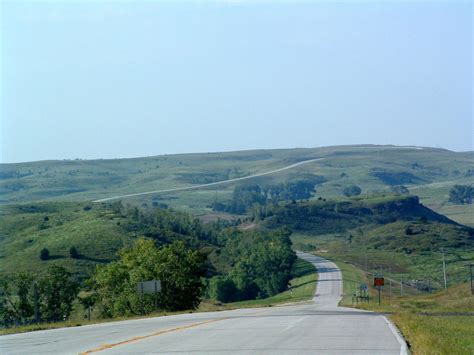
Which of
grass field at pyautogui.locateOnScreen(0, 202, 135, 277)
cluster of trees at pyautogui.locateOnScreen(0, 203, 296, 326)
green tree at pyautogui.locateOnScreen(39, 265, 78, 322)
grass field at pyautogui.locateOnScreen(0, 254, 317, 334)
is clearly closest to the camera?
cluster of trees at pyautogui.locateOnScreen(0, 203, 296, 326)

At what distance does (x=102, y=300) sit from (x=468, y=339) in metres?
53.2

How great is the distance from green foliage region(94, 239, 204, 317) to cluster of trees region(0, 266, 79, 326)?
3145 mm

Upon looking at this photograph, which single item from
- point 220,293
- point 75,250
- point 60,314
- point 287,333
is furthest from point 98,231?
point 287,333

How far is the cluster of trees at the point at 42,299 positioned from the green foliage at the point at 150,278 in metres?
3.14

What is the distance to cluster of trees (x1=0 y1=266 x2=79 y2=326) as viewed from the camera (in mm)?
72562

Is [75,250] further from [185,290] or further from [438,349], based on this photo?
[438,349]

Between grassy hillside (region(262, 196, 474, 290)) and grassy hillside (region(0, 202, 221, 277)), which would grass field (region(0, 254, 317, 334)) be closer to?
grassy hillside (region(262, 196, 474, 290))

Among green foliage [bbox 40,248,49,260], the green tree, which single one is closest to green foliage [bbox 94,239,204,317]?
the green tree

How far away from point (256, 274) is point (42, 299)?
67.5 m

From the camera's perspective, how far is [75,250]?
400 ft

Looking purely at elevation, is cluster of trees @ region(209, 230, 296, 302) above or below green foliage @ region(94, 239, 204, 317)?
below

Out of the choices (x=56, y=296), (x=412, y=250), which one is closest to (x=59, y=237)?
Answer: (x=56, y=296)

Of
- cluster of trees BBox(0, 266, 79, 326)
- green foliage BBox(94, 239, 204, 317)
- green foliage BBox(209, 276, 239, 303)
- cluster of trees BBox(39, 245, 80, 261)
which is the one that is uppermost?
green foliage BBox(94, 239, 204, 317)

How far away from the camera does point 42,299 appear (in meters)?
75.8
